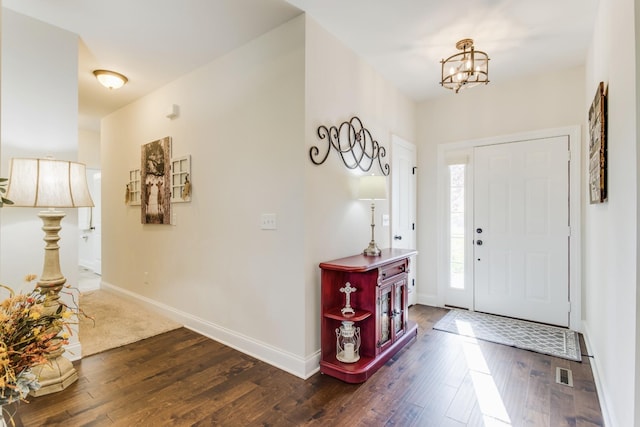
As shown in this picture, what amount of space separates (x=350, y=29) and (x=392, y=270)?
216cm

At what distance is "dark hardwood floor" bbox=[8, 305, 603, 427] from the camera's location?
192cm

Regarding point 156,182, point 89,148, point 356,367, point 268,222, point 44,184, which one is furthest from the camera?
point 89,148

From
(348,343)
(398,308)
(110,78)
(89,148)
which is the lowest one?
(348,343)

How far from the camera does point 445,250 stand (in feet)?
13.7

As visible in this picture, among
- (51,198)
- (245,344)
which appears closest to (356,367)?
(245,344)

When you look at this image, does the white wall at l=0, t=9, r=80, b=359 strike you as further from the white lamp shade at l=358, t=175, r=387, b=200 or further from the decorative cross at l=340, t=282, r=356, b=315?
the white lamp shade at l=358, t=175, r=387, b=200

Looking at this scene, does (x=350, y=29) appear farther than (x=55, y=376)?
Yes

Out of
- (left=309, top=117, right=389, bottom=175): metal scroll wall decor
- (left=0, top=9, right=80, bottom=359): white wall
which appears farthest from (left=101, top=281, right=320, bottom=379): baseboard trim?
(left=309, top=117, right=389, bottom=175): metal scroll wall decor

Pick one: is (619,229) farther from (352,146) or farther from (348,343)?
(352,146)

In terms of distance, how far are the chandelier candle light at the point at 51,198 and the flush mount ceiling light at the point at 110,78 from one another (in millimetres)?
1635

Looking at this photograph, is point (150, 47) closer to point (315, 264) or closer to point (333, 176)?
point (333, 176)

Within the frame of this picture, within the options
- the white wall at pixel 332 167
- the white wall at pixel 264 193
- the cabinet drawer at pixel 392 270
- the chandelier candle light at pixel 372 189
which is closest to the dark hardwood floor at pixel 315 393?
the white wall at pixel 264 193

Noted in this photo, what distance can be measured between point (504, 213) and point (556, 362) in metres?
1.71

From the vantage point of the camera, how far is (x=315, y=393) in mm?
2189
